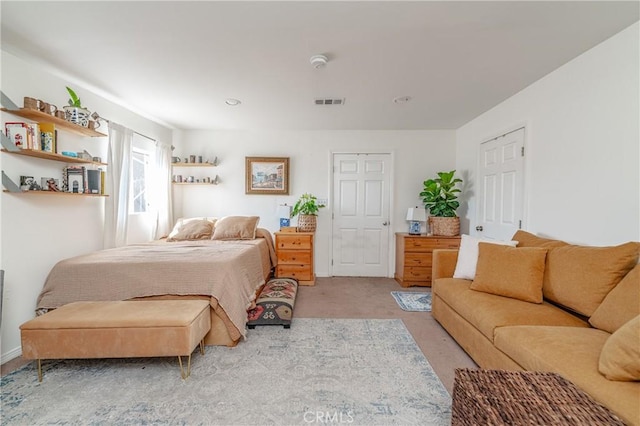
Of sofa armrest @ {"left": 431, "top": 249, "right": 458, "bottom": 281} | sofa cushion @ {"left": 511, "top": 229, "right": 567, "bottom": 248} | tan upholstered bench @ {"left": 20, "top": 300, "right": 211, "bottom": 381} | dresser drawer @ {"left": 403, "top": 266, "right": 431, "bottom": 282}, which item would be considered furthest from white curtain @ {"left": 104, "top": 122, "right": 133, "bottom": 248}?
sofa cushion @ {"left": 511, "top": 229, "right": 567, "bottom": 248}

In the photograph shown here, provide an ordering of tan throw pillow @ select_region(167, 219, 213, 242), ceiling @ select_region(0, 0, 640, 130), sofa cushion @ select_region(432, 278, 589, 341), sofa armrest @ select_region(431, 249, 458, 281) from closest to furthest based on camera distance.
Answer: ceiling @ select_region(0, 0, 640, 130) → sofa cushion @ select_region(432, 278, 589, 341) → sofa armrest @ select_region(431, 249, 458, 281) → tan throw pillow @ select_region(167, 219, 213, 242)

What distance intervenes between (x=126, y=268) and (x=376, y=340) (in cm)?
217

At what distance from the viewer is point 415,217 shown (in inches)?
152

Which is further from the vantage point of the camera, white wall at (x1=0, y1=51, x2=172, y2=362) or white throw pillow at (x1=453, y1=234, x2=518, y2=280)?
white throw pillow at (x1=453, y1=234, x2=518, y2=280)

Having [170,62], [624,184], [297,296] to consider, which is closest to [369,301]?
[297,296]

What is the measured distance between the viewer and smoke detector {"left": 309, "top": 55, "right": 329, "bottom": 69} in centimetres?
201

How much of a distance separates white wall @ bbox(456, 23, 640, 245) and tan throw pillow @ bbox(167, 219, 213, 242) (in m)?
3.76

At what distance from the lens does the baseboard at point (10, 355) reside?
192 cm

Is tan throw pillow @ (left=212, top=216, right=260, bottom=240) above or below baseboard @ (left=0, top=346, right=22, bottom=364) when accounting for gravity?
above

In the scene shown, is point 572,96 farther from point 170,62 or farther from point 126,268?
point 126,268

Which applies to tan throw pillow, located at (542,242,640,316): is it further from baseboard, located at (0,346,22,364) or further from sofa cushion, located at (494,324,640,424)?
baseboard, located at (0,346,22,364)

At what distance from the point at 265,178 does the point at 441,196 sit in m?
2.68

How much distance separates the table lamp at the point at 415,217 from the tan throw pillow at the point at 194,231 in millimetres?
2892

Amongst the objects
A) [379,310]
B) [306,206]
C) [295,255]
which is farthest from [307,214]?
[379,310]
